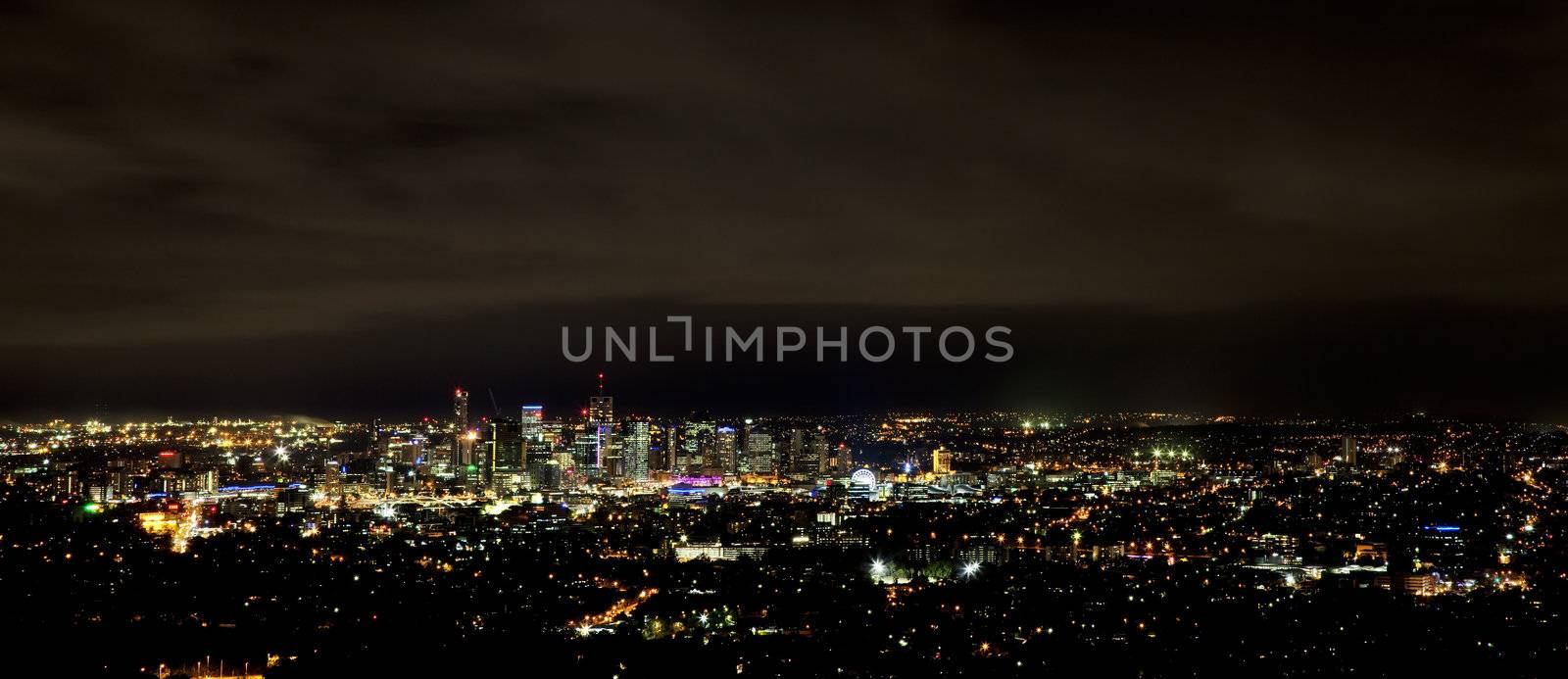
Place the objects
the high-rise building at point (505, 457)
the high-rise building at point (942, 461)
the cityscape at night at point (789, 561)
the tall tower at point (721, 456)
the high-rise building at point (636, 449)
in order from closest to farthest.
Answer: the cityscape at night at point (789, 561)
the high-rise building at point (505, 457)
the high-rise building at point (636, 449)
the high-rise building at point (942, 461)
the tall tower at point (721, 456)

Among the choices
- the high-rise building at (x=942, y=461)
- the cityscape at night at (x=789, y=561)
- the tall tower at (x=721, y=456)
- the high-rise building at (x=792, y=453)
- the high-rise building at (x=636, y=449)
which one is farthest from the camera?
the high-rise building at (x=792, y=453)

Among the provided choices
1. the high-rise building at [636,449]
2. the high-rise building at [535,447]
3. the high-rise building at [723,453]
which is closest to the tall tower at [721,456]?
the high-rise building at [723,453]

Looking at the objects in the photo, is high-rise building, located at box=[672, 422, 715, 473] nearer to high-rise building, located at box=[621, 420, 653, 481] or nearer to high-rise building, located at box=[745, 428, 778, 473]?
high-rise building, located at box=[621, 420, 653, 481]

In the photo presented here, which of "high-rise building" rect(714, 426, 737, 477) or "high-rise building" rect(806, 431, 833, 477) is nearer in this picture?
"high-rise building" rect(714, 426, 737, 477)

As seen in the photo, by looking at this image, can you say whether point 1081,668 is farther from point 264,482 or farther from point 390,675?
point 264,482

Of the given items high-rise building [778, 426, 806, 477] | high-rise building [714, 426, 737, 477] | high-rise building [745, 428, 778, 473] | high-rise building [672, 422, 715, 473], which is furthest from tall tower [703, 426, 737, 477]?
high-rise building [778, 426, 806, 477]

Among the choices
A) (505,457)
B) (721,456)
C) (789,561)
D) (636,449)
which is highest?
(636,449)

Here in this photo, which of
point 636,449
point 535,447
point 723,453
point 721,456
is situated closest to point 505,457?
point 535,447

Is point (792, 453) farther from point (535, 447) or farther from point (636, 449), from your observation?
point (535, 447)

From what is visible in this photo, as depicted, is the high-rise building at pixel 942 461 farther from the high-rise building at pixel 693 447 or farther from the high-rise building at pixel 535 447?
the high-rise building at pixel 535 447

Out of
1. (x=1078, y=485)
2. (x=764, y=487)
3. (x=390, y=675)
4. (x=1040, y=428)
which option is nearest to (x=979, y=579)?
(x=390, y=675)
